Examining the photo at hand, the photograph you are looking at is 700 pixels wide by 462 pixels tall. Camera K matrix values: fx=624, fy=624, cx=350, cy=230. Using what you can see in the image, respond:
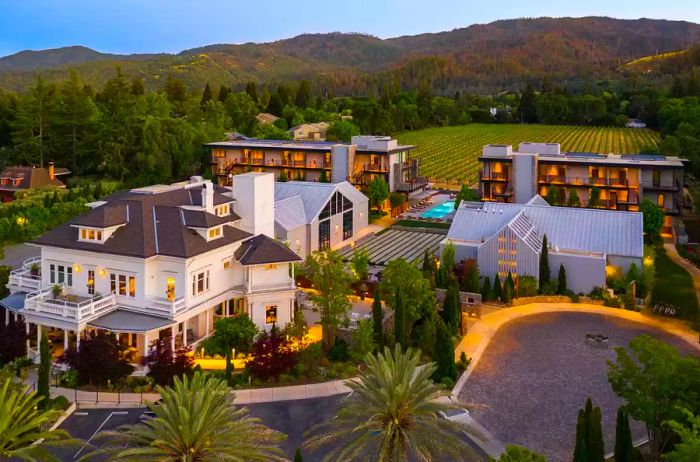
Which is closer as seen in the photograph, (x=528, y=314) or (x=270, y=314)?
(x=270, y=314)

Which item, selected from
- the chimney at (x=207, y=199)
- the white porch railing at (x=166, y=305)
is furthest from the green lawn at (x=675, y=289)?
the white porch railing at (x=166, y=305)

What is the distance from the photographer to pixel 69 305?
27.4 m

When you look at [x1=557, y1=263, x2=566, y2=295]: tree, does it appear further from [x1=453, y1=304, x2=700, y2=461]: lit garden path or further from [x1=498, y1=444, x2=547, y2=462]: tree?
[x1=498, y1=444, x2=547, y2=462]: tree

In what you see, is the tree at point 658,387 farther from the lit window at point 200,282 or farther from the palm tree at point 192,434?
the lit window at point 200,282

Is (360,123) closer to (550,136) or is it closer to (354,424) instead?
(550,136)

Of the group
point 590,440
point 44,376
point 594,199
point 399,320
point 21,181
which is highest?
point 21,181

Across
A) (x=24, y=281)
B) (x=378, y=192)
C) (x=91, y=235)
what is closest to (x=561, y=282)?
(x=91, y=235)

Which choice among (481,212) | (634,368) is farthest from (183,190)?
(634,368)

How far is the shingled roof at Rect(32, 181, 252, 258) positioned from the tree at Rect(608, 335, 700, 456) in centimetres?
1852

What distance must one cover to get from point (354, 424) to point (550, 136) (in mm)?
124473

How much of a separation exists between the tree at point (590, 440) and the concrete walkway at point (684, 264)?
23.7 meters

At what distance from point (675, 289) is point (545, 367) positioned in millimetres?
16365

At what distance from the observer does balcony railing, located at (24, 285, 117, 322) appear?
26.6 meters

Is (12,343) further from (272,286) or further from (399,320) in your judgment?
(399,320)
